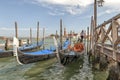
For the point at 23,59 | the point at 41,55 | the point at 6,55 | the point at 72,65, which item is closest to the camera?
the point at 23,59

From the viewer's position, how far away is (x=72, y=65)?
41.1 feet

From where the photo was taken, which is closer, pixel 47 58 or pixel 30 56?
pixel 30 56

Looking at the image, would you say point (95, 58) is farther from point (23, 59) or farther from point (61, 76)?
point (23, 59)

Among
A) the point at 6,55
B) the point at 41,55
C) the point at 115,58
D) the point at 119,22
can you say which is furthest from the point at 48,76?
the point at 6,55

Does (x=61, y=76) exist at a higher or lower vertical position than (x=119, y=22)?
lower

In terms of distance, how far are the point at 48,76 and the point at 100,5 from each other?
4965 mm

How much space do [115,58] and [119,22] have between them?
3.41 ft

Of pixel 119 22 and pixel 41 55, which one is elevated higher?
pixel 119 22

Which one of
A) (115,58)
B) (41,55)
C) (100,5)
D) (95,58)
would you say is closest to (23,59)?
(41,55)

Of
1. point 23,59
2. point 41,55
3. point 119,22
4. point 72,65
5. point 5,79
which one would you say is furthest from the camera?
point 41,55

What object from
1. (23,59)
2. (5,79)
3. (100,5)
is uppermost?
(100,5)

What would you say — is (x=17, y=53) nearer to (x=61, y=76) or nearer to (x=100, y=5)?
(x=61, y=76)

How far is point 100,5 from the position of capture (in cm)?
1138

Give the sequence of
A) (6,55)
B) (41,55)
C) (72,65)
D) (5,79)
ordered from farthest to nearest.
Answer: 1. (6,55)
2. (41,55)
3. (72,65)
4. (5,79)
